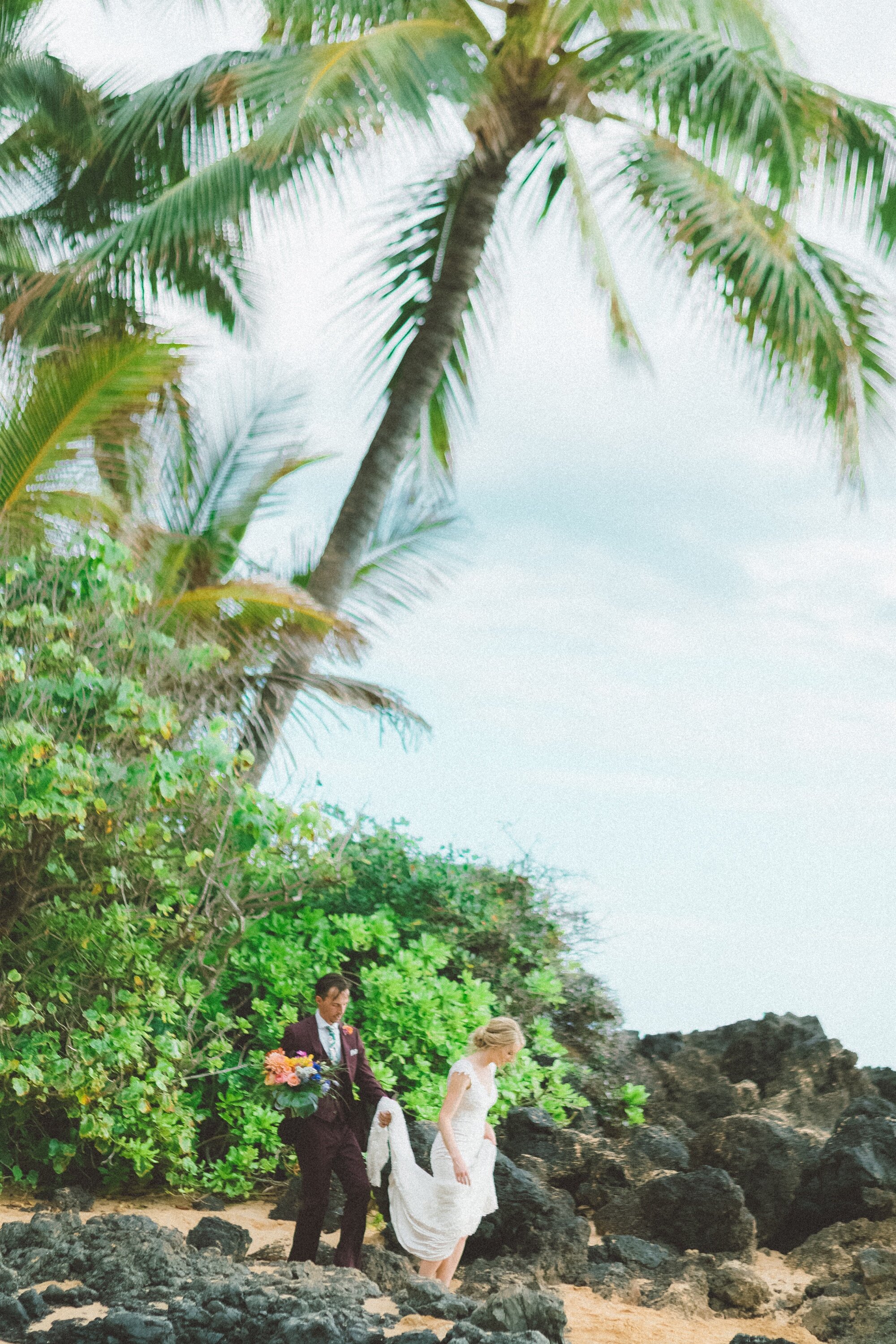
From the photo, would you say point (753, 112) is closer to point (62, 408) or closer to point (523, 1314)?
point (62, 408)

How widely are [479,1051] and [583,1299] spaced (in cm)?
174

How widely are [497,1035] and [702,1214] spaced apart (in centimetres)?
258

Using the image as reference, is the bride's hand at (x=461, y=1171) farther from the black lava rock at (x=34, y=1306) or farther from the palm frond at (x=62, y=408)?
the palm frond at (x=62, y=408)

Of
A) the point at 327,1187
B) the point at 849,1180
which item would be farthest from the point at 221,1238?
the point at 849,1180

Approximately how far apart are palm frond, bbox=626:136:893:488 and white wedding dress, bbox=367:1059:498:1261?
28.5 feet

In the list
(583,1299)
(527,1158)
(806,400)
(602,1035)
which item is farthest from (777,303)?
(583,1299)

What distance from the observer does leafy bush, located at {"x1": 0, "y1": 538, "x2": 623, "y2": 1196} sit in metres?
8.05

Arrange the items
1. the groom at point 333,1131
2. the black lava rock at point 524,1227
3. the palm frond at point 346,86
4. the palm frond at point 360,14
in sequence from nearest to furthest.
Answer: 1. the groom at point 333,1131
2. the black lava rock at point 524,1227
3. the palm frond at point 346,86
4. the palm frond at point 360,14

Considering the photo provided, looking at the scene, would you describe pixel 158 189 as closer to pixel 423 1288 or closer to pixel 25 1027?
pixel 25 1027

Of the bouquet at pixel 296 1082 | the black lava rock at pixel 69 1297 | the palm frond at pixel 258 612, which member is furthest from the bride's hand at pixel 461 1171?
the palm frond at pixel 258 612

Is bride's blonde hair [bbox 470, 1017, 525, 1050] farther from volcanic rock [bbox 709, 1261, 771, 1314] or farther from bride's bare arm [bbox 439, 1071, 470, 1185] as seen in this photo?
volcanic rock [bbox 709, 1261, 771, 1314]

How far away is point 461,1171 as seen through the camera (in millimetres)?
6441

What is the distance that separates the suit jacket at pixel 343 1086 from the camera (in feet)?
22.0

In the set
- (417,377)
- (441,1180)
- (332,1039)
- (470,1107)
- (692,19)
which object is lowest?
(441,1180)
